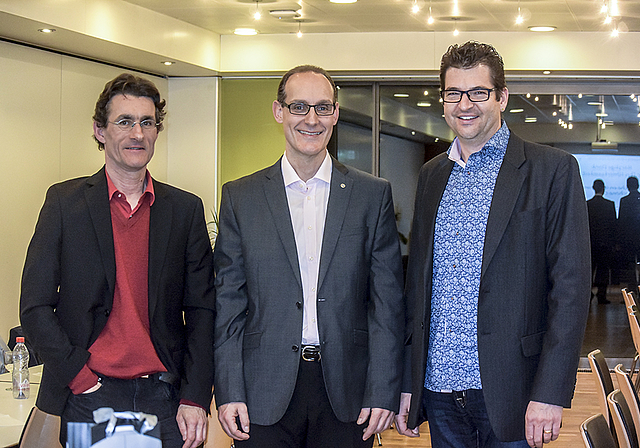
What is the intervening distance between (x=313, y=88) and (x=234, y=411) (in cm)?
111

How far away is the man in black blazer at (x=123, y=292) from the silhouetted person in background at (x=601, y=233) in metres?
7.30

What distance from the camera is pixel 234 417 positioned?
2443 millimetres

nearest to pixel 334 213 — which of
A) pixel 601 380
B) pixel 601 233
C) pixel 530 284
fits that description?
pixel 530 284

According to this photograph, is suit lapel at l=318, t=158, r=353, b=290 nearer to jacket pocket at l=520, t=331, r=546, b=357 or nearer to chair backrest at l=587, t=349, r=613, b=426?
jacket pocket at l=520, t=331, r=546, b=357

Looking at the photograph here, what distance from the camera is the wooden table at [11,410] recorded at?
298 cm

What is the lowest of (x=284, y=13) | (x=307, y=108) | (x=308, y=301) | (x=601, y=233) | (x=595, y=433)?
(x=595, y=433)

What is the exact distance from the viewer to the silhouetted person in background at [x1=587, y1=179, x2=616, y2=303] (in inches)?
350

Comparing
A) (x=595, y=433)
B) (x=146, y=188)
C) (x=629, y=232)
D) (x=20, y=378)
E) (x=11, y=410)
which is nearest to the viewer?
(x=595, y=433)

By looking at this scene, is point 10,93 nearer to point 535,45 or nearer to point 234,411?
point 234,411

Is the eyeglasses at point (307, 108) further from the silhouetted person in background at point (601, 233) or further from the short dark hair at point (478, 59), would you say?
the silhouetted person in background at point (601, 233)

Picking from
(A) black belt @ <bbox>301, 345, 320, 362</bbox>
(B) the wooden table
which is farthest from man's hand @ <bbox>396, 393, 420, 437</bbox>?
(B) the wooden table

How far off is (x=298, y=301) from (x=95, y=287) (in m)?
0.65

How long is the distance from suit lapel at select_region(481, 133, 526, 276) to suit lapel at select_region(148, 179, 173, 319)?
1.06 metres

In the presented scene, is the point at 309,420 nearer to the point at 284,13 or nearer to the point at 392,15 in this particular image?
the point at 284,13
